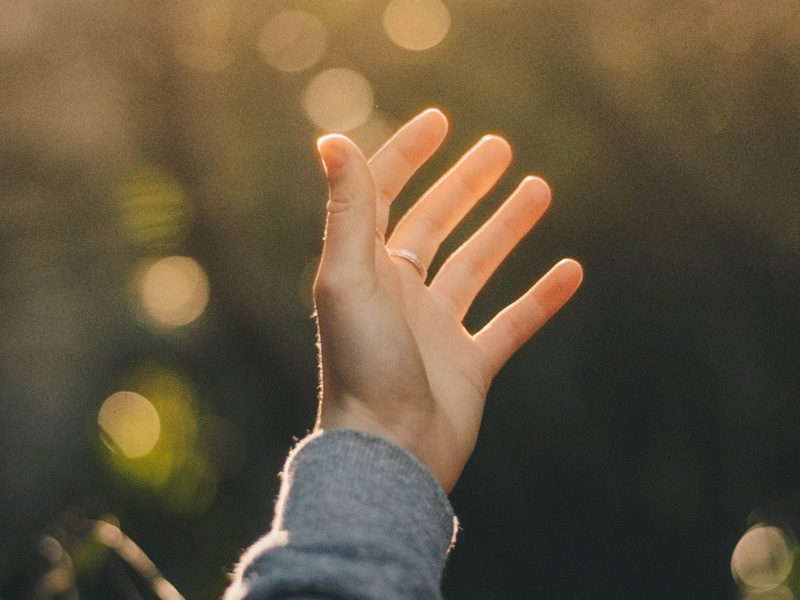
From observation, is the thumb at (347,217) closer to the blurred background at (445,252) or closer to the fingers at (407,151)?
the fingers at (407,151)

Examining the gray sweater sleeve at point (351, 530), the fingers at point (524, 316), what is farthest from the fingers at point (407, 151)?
the gray sweater sleeve at point (351, 530)

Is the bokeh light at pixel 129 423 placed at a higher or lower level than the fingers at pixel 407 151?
lower

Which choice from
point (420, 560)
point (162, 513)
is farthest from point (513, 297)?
point (420, 560)

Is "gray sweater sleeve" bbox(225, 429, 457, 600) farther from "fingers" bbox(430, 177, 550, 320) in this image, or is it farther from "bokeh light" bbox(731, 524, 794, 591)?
"bokeh light" bbox(731, 524, 794, 591)

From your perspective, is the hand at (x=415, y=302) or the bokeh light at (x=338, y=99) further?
the bokeh light at (x=338, y=99)

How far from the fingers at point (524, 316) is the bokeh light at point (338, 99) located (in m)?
1.54

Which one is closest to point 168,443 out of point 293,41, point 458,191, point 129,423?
point 129,423

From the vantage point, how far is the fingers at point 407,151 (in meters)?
1.24

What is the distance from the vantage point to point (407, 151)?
4.15 feet

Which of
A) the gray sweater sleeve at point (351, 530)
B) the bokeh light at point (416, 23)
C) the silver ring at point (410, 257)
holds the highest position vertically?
the bokeh light at point (416, 23)

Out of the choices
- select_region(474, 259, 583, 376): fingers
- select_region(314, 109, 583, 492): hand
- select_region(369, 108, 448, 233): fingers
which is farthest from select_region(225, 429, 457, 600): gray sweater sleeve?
select_region(369, 108, 448, 233): fingers

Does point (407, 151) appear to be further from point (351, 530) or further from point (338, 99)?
point (338, 99)

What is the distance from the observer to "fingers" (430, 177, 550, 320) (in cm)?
126

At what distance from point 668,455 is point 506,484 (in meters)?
0.53
